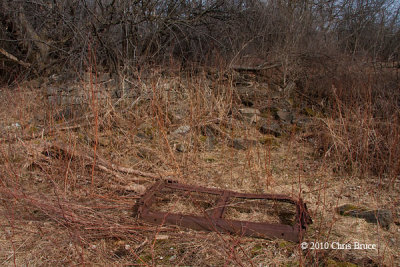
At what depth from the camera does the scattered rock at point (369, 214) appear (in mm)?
2632

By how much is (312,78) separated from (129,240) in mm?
5724

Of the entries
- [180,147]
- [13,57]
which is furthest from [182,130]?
[13,57]

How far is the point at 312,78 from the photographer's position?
Result: 23.0 feet

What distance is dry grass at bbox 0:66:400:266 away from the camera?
7.38 feet

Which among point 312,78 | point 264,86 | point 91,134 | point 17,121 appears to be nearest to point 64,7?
point 17,121

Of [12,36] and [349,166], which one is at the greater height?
[12,36]

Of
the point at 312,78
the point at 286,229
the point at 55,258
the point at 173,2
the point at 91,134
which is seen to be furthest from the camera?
the point at 312,78

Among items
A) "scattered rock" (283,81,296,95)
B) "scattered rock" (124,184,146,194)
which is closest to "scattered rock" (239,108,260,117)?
"scattered rock" (283,81,296,95)

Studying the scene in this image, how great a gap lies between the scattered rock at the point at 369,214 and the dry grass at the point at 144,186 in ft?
0.22

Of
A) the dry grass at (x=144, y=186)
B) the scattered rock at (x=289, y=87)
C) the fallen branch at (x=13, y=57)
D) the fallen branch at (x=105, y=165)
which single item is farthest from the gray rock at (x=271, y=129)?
the fallen branch at (x=13, y=57)

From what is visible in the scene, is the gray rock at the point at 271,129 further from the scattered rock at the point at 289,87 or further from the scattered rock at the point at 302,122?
the scattered rock at the point at 289,87

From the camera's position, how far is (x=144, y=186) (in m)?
3.33

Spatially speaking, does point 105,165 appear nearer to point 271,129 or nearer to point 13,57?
point 271,129

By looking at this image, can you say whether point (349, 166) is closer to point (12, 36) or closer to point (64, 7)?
point (64, 7)
